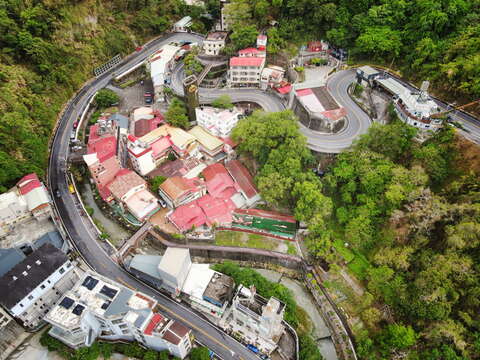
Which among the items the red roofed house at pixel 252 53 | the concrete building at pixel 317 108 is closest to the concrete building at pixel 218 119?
the concrete building at pixel 317 108

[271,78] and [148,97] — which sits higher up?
[271,78]

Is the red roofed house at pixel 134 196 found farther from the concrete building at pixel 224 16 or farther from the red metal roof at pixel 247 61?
the concrete building at pixel 224 16

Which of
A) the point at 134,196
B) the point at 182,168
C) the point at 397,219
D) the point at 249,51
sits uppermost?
the point at 249,51

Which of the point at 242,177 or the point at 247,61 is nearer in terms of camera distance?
the point at 242,177

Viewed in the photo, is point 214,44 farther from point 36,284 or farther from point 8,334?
point 8,334

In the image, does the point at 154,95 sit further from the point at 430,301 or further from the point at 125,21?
the point at 430,301

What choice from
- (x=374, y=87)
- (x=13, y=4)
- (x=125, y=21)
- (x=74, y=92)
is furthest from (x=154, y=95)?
(x=374, y=87)

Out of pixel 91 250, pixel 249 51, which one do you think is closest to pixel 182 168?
pixel 91 250

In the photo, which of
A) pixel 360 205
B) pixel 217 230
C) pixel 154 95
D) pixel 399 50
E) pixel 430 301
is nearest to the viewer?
pixel 430 301
